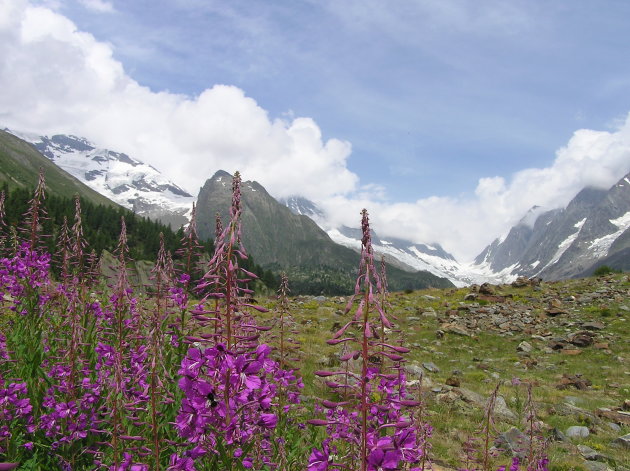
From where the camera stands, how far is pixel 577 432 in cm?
1088

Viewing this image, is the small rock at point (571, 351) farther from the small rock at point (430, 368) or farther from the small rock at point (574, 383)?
the small rock at point (430, 368)

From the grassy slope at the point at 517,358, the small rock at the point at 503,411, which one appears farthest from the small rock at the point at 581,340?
the small rock at the point at 503,411

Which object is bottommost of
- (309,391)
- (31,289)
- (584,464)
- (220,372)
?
(309,391)

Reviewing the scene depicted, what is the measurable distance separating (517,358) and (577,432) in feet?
31.5

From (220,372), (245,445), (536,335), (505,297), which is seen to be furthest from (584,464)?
(505,297)

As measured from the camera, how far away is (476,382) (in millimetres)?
15812

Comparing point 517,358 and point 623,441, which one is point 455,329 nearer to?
point 517,358

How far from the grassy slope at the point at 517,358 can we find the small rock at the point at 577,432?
0.15 metres

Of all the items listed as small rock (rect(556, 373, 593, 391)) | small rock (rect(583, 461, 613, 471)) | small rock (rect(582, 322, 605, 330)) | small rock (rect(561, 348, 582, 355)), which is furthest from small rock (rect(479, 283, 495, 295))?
small rock (rect(583, 461, 613, 471))

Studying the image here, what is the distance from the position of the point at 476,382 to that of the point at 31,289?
15.0 m

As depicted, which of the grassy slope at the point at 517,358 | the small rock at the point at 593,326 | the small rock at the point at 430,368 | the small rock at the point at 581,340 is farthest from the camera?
the small rock at the point at 593,326

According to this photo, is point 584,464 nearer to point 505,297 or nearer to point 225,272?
point 225,272

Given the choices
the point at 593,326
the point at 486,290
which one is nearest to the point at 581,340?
the point at 593,326

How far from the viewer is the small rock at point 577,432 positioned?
10703mm
